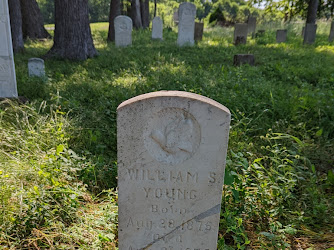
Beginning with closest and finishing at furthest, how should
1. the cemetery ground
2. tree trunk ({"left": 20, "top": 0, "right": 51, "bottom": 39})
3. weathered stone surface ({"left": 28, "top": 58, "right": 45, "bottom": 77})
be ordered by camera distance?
the cemetery ground < weathered stone surface ({"left": 28, "top": 58, "right": 45, "bottom": 77}) < tree trunk ({"left": 20, "top": 0, "right": 51, "bottom": 39})

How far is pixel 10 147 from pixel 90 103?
5.28 feet

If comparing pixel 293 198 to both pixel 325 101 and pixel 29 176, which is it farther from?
pixel 29 176

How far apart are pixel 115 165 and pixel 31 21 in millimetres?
12026

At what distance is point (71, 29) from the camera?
8.20 metres

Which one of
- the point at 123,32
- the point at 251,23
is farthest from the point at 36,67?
the point at 251,23

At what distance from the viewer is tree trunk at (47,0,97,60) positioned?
26.6 ft

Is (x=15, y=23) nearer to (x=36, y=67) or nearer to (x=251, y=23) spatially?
(x=36, y=67)

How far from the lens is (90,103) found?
480 cm

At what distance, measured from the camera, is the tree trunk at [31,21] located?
12.7 meters

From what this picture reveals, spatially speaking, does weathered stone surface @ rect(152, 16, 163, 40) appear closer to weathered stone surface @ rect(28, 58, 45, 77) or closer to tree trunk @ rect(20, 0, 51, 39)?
tree trunk @ rect(20, 0, 51, 39)

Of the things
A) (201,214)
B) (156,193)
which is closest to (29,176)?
(156,193)

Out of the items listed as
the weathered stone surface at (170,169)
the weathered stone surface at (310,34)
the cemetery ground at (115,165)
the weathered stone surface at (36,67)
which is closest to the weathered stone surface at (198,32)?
the weathered stone surface at (310,34)

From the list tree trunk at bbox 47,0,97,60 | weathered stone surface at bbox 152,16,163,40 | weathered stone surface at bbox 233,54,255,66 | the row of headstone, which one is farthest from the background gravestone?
weathered stone surface at bbox 152,16,163,40

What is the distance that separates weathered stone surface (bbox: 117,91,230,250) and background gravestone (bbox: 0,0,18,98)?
3.65m
